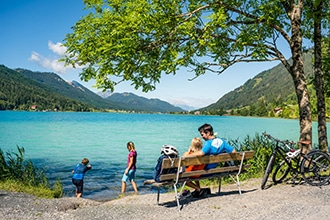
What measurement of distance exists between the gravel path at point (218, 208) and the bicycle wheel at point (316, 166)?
0.79 ft

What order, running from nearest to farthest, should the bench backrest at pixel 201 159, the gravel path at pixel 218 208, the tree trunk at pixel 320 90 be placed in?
the gravel path at pixel 218 208 → the bench backrest at pixel 201 159 → the tree trunk at pixel 320 90

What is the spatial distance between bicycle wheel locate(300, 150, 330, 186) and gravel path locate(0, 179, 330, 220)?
9.5 inches

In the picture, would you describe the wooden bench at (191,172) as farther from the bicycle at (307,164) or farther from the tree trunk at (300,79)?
the tree trunk at (300,79)

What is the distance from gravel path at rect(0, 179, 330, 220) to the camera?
765 centimetres

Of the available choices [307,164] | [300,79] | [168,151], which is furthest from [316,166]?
[168,151]

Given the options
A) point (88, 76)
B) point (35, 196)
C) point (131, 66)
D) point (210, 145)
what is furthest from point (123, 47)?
point (35, 196)

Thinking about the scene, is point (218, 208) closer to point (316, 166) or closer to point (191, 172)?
point (191, 172)

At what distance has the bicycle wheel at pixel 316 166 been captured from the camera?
10023 mm

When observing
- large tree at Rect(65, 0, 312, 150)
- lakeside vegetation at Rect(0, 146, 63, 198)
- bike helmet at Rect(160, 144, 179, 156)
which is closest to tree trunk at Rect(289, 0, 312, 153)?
large tree at Rect(65, 0, 312, 150)

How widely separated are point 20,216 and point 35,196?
13.2 ft

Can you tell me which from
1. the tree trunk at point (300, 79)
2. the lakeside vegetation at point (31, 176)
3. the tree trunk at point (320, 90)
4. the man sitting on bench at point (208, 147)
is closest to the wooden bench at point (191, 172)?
the man sitting on bench at point (208, 147)

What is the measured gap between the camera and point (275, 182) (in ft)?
35.5

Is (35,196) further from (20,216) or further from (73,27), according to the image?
(73,27)

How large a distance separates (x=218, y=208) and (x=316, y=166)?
357 cm
